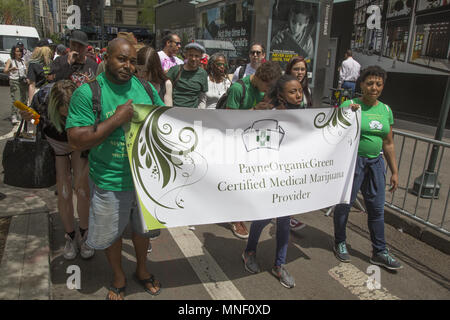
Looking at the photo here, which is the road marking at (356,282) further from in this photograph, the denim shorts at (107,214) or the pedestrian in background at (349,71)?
the pedestrian in background at (349,71)

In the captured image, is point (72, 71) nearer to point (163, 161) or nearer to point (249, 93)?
point (249, 93)

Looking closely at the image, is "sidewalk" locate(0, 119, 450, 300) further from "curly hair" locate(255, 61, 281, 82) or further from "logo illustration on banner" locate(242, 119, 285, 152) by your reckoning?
"curly hair" locate(255, 61, 281, 82)

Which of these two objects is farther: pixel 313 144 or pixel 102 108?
pixel 313 144

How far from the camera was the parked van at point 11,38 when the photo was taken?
18.2 m

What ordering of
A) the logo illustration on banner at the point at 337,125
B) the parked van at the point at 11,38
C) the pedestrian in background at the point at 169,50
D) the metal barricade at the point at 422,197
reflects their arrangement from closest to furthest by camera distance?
1. the logo illustration on banner at the point at 337,125
2. the metal barricade at the point at 422,197
3. the pedestrian in background at the point at 169,50
4. the parked van at the point at 11,38

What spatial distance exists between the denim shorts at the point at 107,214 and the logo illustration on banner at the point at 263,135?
3.21ft

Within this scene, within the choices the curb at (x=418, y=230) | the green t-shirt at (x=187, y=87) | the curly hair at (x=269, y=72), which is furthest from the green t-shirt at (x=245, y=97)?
the curb at (x=418, y=230)

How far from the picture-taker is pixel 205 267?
137 inches

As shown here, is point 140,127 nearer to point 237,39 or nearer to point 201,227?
point 201,227

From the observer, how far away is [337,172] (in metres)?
3.35

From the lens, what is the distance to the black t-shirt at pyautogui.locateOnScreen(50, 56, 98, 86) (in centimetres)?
422
